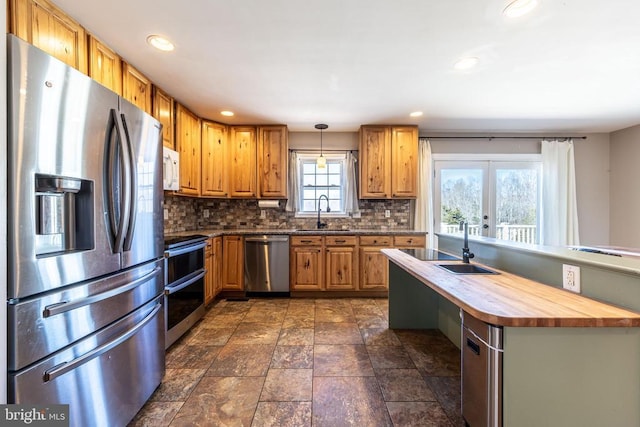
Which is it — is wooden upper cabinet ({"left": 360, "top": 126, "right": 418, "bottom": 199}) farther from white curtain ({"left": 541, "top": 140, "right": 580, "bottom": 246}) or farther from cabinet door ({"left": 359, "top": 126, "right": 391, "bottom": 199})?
white curtain ({"left": 541, "top": 140, "right": 580, "bottom": 246})

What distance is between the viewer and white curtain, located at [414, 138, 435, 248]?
164 inches

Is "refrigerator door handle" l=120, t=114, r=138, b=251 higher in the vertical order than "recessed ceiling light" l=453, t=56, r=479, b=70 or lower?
lower

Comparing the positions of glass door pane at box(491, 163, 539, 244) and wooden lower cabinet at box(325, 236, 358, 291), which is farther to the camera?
glass door pane at box(491, 163, 539, 244)

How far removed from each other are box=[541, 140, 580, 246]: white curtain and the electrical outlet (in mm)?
3625

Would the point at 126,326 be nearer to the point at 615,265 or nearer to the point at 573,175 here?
the point at 615,265

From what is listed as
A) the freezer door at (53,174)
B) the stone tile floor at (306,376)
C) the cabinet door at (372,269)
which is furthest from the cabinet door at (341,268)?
the freezer door at (53,174)

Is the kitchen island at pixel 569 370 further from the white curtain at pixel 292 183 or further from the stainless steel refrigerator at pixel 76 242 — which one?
the white curtain at pixel 292 183

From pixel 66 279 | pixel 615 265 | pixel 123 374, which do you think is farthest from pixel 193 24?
pixel 615 265

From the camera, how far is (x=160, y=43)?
1.98m

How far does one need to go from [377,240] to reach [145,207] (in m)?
2.82

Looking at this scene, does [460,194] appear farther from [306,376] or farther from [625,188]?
[306,376]

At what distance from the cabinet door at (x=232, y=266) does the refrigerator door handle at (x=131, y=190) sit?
7.40 feet

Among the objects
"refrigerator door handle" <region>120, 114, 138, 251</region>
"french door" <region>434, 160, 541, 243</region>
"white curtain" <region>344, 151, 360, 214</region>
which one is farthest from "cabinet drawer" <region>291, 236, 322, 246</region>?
"refrigerator door handle" <region>120, 114, 138, 251</region>

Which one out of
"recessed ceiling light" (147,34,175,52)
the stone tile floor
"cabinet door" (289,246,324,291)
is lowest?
the stone tile floor
